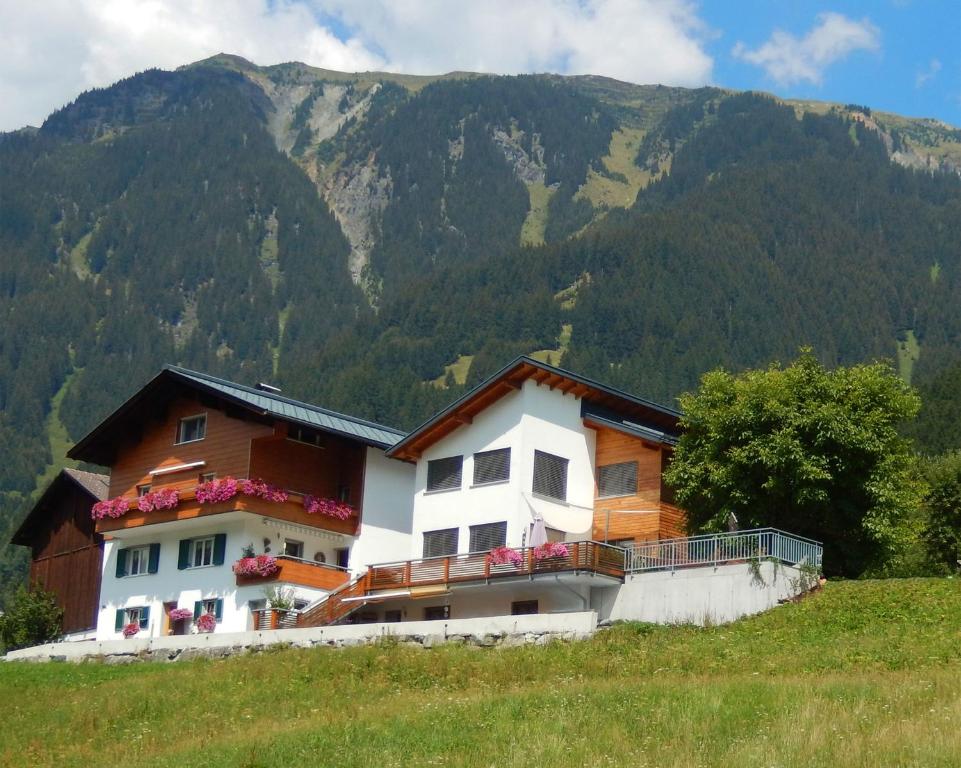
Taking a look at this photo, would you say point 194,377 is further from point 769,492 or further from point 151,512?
point 769,492

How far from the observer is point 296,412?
5612 cm

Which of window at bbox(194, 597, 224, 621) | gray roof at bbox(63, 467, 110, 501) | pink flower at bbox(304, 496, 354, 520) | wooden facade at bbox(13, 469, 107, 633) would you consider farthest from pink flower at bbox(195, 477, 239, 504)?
gray roof at bbox(63, 467, 110, 501)

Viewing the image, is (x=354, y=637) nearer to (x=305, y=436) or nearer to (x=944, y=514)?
(x=305, y=436)

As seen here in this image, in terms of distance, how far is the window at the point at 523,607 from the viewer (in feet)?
158

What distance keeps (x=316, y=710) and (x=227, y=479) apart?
21.9m

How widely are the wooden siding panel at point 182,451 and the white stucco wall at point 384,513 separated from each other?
4941 mm

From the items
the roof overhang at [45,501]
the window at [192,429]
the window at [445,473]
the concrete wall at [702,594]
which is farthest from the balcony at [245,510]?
the concrete wall at [702,594]

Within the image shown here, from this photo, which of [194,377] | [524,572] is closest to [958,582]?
[524,572]

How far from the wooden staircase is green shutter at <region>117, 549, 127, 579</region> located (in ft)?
39.0

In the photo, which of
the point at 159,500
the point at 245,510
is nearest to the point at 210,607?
the point at 245,510

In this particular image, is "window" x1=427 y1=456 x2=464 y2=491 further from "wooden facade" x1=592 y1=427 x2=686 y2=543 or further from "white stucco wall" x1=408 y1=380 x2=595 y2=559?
"wooden facade" x1=592 y1=427 x2=686 y2=543

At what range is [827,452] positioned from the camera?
47.1 metres

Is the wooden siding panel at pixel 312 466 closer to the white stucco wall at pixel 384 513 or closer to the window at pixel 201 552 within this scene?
the white stucco wall at pixel 384 513

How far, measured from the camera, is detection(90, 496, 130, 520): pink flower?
5784 cm
